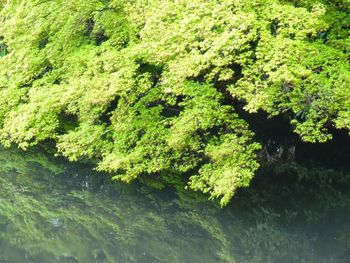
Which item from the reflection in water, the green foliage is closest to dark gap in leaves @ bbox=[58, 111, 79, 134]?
the green foliage

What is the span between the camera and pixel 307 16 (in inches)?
324

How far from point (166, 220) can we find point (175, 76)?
9.72ft

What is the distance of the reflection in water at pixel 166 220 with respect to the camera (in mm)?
8328

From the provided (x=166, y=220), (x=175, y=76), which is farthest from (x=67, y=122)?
(x=175, y=76)

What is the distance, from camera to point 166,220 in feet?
31.7

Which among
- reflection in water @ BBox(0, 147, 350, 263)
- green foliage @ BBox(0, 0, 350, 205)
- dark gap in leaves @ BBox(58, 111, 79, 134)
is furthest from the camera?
dark gap in leaves @ BBox(58, 111, 79, 134)

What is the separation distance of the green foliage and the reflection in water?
690 millimetres

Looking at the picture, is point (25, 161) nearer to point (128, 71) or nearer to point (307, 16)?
point (128, 71)

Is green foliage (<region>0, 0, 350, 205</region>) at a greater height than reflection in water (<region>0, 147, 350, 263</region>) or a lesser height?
greater

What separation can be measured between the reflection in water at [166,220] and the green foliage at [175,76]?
0.69 m

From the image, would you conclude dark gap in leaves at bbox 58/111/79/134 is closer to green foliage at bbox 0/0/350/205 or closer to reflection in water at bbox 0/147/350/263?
green foliage at bbox 0/0/350/205

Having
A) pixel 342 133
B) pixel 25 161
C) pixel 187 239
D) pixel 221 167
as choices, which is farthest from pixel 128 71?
pixel 342 133

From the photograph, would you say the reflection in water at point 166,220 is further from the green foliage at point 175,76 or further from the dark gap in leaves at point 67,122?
the dark gap in leaves at point 67,122

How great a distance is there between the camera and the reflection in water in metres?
8.33
